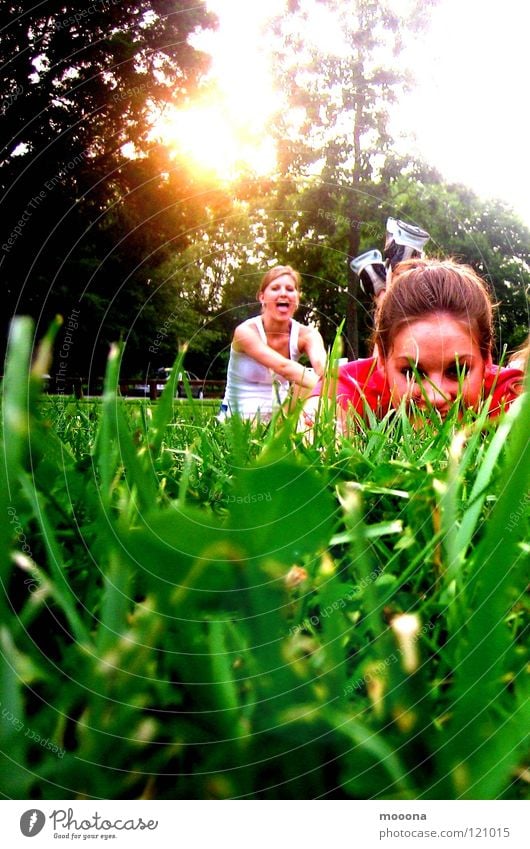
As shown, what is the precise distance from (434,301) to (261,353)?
395 millimetres

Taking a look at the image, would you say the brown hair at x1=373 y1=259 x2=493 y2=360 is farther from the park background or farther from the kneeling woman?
the park background

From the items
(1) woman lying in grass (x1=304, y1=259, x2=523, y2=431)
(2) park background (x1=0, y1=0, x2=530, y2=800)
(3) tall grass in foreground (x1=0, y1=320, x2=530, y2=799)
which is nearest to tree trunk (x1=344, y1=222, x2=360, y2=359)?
(1) woman lying in grass (x1=304, y1=259, x2=523, y2=431)

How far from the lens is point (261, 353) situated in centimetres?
119

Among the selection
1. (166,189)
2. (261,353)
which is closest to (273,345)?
(261,353)

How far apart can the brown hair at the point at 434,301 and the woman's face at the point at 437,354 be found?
25 mm

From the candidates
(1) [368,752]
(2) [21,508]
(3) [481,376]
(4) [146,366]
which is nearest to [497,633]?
(1) [368,752]

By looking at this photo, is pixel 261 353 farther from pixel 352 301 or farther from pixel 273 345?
pixel 352 301

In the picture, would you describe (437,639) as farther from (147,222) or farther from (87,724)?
(147,222)

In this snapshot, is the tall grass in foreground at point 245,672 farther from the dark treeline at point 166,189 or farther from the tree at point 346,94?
the tree at point 346,94

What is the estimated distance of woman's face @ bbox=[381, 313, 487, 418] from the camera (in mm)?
1192

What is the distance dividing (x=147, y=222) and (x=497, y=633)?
2.47ft

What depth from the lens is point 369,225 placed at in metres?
0.96
